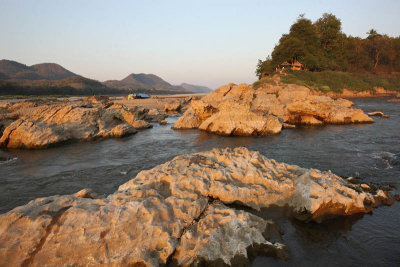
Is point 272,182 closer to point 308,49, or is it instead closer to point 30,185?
point 30,185

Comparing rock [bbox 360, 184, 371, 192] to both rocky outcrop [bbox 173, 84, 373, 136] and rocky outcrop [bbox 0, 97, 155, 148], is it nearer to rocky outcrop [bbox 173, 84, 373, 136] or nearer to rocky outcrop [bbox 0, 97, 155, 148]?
rocky outcrop [bbox 173, 84, 373, 136]

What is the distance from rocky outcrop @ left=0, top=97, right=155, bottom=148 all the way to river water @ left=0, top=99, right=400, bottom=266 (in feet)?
2.35

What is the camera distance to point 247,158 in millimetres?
6094

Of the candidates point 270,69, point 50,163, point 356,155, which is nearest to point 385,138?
point 356,155

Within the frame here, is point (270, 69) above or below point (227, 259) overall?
above

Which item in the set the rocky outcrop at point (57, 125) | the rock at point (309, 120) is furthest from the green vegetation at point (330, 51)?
the rocky outcrop at point (57, 125)

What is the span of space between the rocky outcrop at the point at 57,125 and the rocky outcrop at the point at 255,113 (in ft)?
15.4

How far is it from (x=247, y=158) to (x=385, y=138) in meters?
10.7

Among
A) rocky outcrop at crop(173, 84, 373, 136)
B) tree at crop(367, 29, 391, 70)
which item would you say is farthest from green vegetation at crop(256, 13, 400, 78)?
rocky outcrop at crop(173, 84, 373, 136)

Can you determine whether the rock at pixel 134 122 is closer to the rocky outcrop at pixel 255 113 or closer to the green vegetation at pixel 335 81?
the rocky outcrop at pixel 255 113

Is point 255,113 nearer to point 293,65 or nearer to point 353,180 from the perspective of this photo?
point 353,180

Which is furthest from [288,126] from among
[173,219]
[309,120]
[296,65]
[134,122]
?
[296,65]

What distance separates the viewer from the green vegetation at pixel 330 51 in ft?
165

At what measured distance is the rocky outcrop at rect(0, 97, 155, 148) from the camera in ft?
39.5
